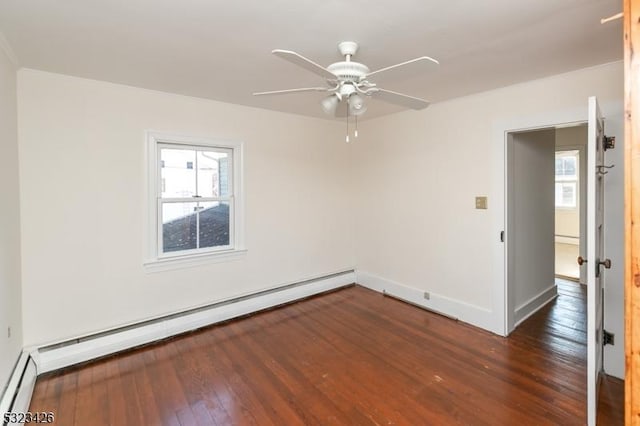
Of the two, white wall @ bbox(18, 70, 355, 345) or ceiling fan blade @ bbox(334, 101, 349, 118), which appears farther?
white wall @ bbox(18, 70, 355, 345)

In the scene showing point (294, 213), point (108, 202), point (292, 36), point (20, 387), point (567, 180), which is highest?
point (292, 36)

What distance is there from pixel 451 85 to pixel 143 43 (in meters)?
2.62

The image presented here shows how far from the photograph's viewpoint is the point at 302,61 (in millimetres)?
1558

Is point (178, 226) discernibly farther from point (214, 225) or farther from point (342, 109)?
point (342, 109)

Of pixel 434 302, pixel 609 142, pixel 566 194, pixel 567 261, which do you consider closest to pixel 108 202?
pixel 434 302

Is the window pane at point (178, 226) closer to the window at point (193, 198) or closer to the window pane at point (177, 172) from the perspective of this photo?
the window at point (193, 198)

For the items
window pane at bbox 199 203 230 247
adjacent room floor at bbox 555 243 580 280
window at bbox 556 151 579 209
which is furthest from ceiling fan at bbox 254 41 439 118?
window at bbox 556 151 579 209

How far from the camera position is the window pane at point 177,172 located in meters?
3.27

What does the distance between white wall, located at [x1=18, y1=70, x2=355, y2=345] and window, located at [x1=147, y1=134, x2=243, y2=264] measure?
0.11m

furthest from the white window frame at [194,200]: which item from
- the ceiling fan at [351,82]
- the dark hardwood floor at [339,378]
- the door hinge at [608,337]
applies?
the door hinge at [608,337]

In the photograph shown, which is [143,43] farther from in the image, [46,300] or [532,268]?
[532,268]

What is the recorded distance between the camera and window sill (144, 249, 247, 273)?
316cm

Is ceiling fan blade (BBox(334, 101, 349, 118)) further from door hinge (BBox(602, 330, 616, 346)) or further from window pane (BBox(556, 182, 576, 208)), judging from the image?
window pane (BBox(556, 182, 576, 208))

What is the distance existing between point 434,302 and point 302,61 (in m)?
3.31
